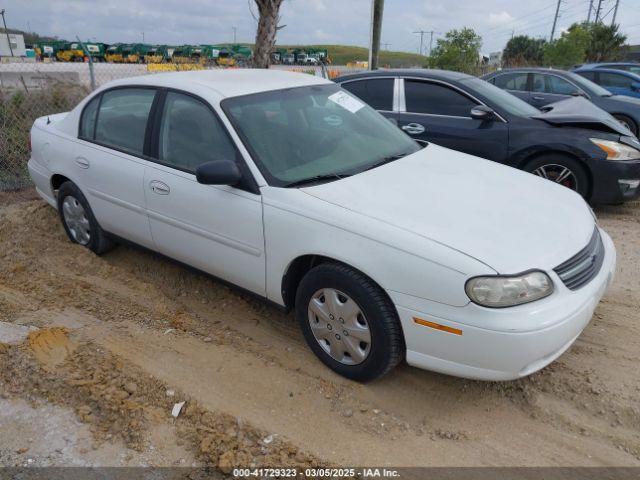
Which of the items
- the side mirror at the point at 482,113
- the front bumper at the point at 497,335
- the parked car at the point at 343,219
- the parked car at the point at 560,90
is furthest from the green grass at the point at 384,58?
the front bumper at the point at 497,335

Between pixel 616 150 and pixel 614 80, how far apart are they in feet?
28.3

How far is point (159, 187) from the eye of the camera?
12.1 feet

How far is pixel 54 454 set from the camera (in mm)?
2572

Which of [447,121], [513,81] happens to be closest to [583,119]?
[447,121]

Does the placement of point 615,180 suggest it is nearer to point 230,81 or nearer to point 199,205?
point 230,81

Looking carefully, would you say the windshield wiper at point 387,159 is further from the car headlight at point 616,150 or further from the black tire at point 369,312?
the car headlight at point 616,150

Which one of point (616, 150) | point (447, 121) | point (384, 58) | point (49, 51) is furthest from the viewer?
point (384, 58)

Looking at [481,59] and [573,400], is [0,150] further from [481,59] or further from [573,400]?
[481,59]

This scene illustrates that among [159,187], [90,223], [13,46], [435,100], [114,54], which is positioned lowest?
[114,54]

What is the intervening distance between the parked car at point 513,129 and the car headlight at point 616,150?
11 mm

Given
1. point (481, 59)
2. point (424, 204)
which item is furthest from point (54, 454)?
point (481, 59)

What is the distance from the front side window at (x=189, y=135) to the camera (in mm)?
3436

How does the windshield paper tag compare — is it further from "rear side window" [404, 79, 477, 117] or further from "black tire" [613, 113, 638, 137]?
"black tire" [613, 113, 638, 137]

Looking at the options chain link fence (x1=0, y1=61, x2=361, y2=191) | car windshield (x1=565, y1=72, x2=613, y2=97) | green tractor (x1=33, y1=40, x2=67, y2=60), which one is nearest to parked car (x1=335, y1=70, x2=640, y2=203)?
car windshield (x1=565, y1=72, x2=613, y2=97)
